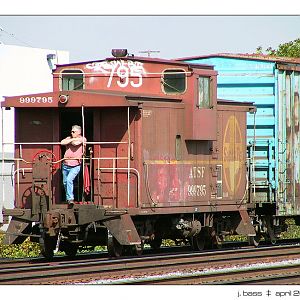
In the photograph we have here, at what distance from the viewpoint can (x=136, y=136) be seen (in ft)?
50.7

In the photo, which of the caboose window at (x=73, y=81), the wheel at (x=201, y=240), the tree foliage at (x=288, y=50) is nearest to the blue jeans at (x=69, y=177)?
the caboose window at (x=73, y=81)

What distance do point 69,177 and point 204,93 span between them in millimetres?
3275

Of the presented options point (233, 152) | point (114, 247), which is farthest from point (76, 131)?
point (233, 152)

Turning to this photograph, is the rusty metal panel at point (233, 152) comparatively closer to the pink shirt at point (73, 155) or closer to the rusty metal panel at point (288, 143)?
the rusty metal panel at point (288, 143)

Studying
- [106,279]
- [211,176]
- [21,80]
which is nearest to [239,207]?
[211,176]

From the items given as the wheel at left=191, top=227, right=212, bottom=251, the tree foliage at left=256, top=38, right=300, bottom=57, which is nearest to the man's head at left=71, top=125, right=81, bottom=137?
the wheel at left=191, top=227, right=212, bottom=251

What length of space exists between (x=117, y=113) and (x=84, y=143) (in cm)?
83

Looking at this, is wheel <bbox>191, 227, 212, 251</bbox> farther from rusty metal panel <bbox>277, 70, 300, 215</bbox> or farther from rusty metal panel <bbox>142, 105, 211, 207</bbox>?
rusty metal panel <bbox>277, 70, 300, 215</bbox>

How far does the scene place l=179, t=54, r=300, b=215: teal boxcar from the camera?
19.1 meters

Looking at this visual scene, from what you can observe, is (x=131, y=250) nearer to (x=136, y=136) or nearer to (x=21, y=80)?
(x=136, y=136)

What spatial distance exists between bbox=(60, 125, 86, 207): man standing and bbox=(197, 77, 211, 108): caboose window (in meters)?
2.53

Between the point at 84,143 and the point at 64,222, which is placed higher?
the point at 84,143

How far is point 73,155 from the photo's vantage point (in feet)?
50.7

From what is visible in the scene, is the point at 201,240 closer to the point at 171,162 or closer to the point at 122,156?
the point at 171,162
